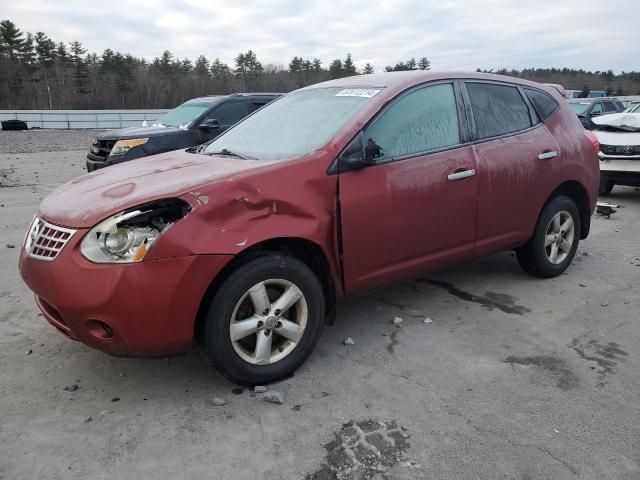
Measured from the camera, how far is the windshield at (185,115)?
911 centimetres

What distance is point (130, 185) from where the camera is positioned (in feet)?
10.0

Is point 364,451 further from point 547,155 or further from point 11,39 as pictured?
point 11,39

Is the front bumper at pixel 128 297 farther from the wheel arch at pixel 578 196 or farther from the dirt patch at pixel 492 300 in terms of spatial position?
the wheel arch at pixel 578 196

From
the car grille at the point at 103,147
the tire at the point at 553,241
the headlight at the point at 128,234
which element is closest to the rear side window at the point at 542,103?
the tire at the point at 553,241

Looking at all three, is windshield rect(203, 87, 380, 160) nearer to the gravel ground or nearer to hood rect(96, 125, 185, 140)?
the gravel ground

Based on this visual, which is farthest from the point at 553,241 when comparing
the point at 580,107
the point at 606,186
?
the point at 580,107

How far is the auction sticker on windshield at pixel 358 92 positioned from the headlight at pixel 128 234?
1.56 meters

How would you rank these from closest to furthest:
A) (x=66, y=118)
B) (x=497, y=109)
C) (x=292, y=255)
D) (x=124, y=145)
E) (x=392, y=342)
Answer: (x=292, y=255) < (x=392, y=342) < (x=497, y=109) < (x=124, y=145) < (x=66, y=118)

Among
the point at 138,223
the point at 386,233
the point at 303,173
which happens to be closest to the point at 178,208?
the point at 138,223

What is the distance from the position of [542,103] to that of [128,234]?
3.69m

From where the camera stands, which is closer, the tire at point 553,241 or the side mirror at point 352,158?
the side mirror at point 352,158

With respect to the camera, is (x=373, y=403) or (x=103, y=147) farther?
(x=103, y=147)

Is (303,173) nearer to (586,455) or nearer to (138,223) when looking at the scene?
(138,223)

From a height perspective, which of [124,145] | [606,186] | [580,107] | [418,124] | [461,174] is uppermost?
[580,107]
